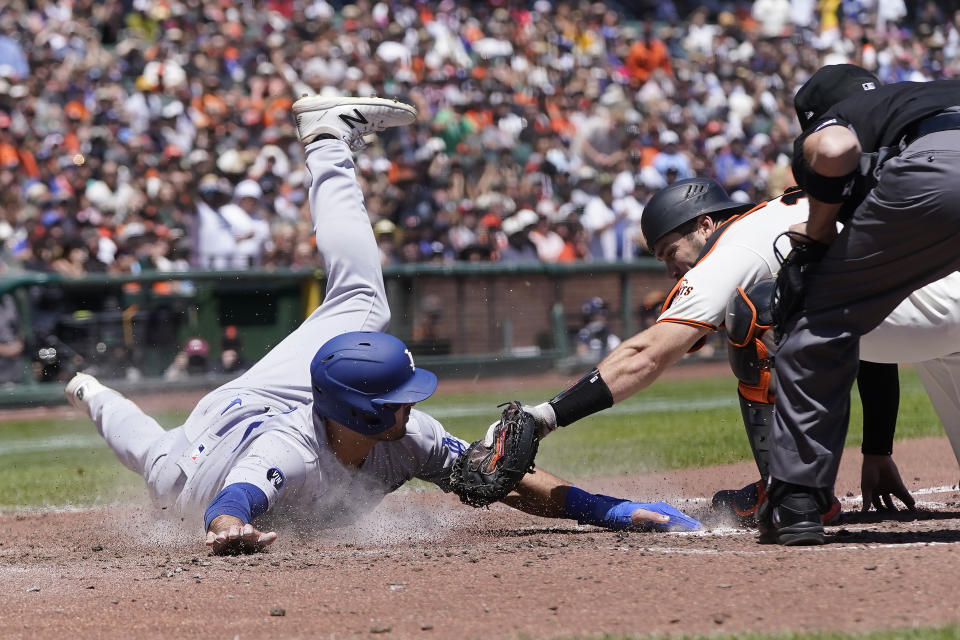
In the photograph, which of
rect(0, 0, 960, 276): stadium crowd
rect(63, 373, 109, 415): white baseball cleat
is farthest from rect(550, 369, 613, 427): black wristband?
rect(0, 0, 960, 276): stadium crowd

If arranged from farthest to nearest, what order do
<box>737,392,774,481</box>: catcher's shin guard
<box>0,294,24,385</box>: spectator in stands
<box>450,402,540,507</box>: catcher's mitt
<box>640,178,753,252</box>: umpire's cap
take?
<box>0,294,24,385</box>: spectator in stands < <box>640,178,753,252</box>: umpire's cap < <box>737,392,774,481</box>: catcher's shin guard < <box>450,402,540,507</box>: catcher's mitt

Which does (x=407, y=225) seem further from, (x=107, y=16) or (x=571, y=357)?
(x=107, y=16)

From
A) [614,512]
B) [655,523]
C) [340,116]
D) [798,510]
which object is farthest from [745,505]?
[340,116]

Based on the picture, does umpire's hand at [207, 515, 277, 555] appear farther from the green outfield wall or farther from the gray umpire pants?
the green outfield wall

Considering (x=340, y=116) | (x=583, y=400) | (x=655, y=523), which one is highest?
(x=340, y=116)

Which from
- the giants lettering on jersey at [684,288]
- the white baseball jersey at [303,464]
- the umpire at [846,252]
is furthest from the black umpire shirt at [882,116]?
the white baseball jersey at [303,464]

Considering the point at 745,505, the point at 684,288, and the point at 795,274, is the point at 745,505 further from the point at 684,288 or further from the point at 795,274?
the point at 795,274
